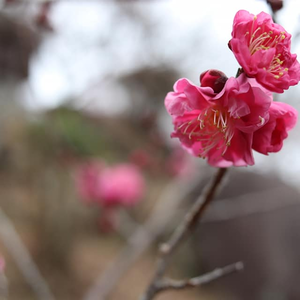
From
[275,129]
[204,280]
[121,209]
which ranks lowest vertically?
[121,209]

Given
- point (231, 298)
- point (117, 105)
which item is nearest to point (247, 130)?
point (231, 298)

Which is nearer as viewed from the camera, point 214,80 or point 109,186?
point 214,80

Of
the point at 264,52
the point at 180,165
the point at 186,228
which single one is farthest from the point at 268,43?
the point at 180,165

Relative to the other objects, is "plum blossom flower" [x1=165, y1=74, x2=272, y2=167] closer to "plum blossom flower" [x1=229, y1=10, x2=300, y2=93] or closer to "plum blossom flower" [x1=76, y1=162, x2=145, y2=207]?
"plum blossom flower" [x1=229, y1=10, x2=300, y2=93]

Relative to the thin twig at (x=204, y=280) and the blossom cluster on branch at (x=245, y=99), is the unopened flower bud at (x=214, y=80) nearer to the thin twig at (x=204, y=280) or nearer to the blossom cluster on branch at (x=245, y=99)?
the blossom cluster on branch at (x=245, y=99)

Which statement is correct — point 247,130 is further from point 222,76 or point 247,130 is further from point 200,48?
point 200,48

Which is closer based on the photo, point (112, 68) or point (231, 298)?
point (231, 298)

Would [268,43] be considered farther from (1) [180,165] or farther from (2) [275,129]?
(1) [180,165]
